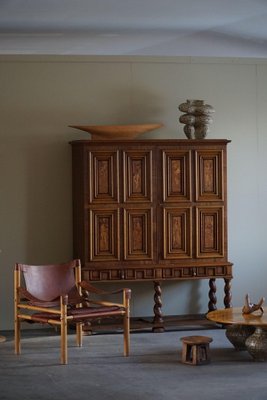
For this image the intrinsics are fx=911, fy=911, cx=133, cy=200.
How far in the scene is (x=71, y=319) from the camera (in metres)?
7.43

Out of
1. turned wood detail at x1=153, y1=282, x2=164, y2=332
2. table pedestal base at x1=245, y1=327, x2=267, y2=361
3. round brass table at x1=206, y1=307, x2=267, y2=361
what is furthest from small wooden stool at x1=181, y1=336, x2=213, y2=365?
turned wood detail at x1=153, y1=282, x2=164, y2=332

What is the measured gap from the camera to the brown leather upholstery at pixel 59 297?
751 centimetres

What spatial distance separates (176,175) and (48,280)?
1.70 metres

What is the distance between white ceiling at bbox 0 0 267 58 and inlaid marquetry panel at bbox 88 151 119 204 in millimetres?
1241

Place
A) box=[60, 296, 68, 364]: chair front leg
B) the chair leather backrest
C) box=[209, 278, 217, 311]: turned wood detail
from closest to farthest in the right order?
1. box=[60, 296, 68, 364]: chair front leg
2. the chair leather backrest
3. box=[209, 278, 217, 311]: turned wood detail

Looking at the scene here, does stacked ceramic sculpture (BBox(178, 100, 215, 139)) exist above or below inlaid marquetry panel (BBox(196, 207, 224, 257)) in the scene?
above

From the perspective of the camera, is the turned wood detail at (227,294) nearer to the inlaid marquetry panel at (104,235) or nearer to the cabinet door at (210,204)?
the cabinet door at (210,204)

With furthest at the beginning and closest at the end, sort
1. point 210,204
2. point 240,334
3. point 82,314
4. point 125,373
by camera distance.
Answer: point 210,204 < point 240,334 < point 82,314 < point 125,373

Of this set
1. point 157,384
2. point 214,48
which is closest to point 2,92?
point 214,48

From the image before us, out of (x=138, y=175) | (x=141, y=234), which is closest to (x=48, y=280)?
(x=141, y=234)

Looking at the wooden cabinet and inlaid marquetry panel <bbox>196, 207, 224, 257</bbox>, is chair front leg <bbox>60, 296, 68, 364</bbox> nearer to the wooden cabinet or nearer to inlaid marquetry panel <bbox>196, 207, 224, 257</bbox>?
the wooden cabinet

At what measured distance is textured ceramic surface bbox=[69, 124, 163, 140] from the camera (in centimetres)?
884

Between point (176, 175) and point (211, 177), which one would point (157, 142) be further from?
point (211, 177)

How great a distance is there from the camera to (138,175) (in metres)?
8.83
